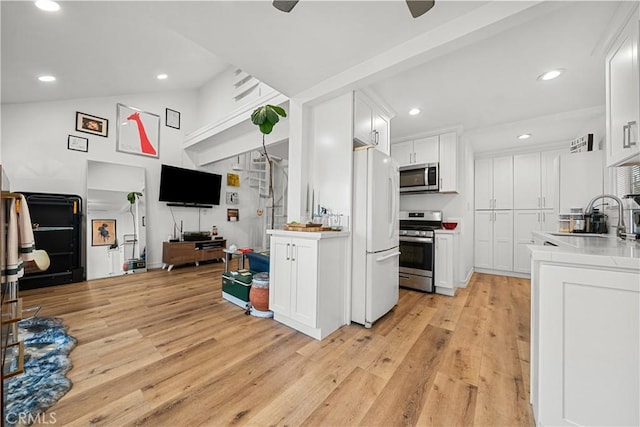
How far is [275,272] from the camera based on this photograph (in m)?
2.48

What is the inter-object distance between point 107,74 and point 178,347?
406 centimetres

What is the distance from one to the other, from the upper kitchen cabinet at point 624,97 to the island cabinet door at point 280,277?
7.97 feet

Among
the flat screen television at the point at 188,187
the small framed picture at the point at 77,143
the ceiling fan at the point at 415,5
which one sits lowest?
the flat screen television at the point at 188,187

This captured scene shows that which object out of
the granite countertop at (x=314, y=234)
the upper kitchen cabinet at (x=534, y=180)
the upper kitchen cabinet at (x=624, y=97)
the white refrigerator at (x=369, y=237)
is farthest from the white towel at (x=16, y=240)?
the upper kitchen cabinet at (x=534, y=180)

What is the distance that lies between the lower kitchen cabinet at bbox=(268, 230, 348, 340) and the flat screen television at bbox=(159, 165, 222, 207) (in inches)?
142

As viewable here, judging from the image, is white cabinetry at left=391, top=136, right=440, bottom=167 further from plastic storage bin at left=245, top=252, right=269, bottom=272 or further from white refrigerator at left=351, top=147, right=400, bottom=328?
plastic storage bin at left=245, top=252, right=269, bottom=272

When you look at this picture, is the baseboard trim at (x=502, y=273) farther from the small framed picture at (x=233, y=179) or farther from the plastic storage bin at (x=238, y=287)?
the small framed picture at (x=233, y=179)

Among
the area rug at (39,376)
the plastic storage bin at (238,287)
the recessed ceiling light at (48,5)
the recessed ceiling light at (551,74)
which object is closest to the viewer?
the area rug at (39,376)

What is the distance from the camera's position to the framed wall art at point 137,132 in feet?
15.0

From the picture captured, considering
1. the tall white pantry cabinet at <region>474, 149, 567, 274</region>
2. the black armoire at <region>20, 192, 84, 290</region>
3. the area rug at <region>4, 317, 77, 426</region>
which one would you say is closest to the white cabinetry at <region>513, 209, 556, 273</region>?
the tall white pantry cabinet at <region>474, 149, 567, 274</region>

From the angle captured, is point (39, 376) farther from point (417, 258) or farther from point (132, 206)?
point (417, 258)

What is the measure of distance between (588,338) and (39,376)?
3018mm

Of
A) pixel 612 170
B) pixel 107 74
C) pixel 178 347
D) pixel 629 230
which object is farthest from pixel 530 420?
pixel 107 74

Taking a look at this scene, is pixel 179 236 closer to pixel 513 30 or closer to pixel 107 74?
pixel 107 74
